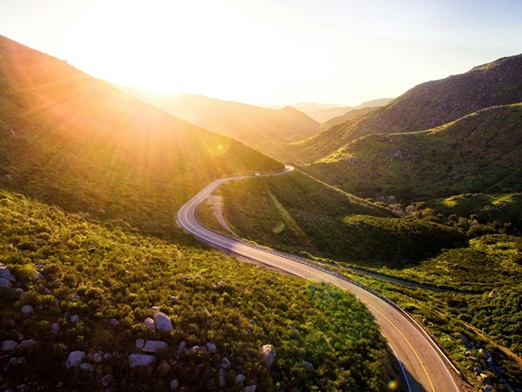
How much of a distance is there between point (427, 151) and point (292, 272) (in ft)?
431

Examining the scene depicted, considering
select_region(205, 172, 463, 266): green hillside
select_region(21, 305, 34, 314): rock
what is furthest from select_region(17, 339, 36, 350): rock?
select_region(205, 172, 463, 266): green hillside

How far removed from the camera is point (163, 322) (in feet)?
49.3

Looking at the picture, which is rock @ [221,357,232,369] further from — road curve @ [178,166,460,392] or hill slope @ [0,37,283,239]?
hill slope @ [0,37,283,239]

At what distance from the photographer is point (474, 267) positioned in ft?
185

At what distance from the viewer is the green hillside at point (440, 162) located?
379ft

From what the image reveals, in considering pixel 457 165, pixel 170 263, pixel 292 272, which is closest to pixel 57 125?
pixel 170 263

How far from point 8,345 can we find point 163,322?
6084mm

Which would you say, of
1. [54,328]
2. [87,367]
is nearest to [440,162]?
[87,367]

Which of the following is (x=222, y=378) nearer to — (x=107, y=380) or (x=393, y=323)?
(x=107, y=380)

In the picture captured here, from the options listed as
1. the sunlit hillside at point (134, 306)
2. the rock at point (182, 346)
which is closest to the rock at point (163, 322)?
the sunlit hillside at point (134, 306)

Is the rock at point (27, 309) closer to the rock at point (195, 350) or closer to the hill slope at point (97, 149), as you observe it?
the rock at point (195, 350)

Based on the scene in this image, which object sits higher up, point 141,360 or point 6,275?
point 6,275

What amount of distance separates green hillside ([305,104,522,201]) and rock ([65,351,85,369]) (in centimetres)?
11968

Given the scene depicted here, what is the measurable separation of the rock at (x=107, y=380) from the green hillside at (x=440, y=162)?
119 m
